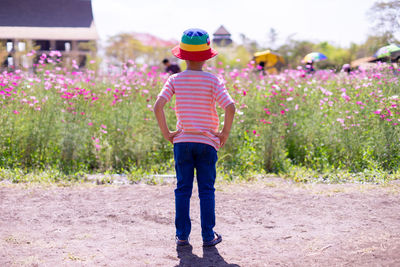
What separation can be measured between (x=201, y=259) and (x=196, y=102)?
1.13 meters

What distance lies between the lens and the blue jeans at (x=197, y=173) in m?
3.24

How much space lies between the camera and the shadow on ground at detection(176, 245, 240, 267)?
10.1 ft

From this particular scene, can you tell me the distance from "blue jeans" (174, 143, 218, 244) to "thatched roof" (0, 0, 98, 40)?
5717 millimetres

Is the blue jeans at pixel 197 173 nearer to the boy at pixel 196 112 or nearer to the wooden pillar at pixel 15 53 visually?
the boy at pixel 196 112

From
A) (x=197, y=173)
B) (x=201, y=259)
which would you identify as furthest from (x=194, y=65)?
(x=201, y=259)

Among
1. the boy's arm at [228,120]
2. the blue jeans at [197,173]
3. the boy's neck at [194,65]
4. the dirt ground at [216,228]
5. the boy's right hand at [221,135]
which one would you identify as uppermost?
the boy's neck at [194,65]

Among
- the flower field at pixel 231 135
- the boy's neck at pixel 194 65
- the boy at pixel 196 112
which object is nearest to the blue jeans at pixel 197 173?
the boy at pixel 196 112

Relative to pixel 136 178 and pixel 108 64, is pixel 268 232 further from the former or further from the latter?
pixel 108 64

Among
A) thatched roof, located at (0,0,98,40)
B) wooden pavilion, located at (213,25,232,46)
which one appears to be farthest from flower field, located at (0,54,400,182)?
wooden pavilion, located at (213,25,232,46)

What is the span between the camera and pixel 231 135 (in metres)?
6.39

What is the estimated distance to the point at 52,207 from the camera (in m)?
4.62

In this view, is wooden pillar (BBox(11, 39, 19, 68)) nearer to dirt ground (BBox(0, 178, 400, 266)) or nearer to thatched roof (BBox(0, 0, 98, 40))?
thatched roof (BBox(0, 0, 98, 40))

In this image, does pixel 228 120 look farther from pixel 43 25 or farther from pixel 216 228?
pixel 43 25

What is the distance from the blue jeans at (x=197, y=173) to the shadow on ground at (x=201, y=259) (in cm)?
15
